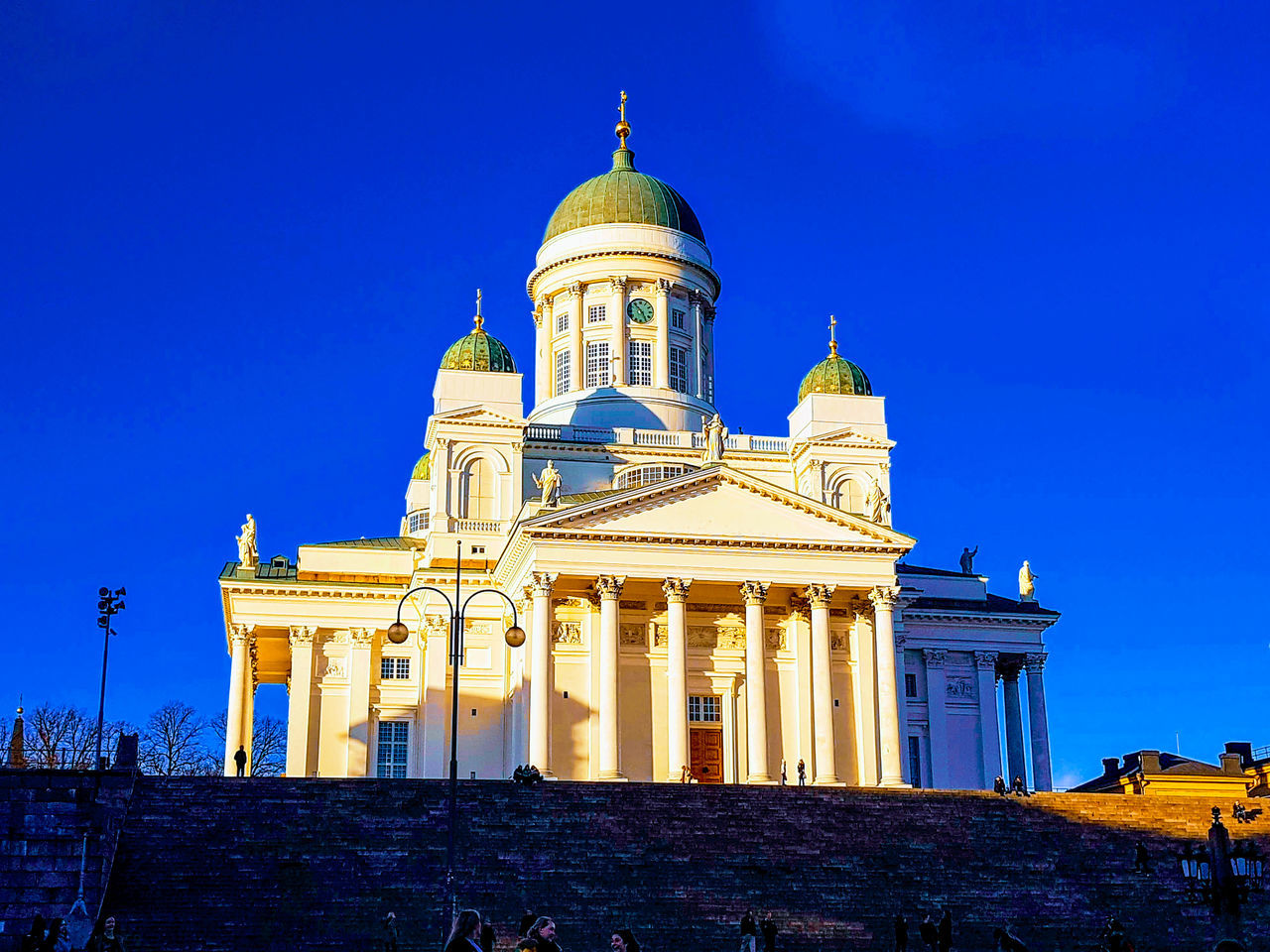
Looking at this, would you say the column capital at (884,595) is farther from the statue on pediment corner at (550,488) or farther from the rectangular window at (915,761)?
the statue on pediment corner at (550,488)

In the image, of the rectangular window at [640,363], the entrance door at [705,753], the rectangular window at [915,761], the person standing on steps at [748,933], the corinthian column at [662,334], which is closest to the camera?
the person standing on steps at [748,933]

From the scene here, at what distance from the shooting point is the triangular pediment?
52.6 metres

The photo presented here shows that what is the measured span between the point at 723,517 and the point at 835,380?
1463 cm

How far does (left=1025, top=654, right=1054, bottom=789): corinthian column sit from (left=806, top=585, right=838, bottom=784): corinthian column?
12.7 m

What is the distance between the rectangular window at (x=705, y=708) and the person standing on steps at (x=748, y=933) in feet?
71.0

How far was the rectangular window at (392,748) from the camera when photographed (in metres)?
59.0

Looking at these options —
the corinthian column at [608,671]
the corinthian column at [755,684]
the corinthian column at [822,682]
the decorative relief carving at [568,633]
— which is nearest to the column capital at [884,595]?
the corinthian column at [822,682]

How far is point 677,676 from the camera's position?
170 feet

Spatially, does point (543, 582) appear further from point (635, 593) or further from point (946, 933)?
point (946, 933)

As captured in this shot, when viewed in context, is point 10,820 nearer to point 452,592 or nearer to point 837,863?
point 837,863

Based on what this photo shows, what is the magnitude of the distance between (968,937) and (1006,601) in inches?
1238

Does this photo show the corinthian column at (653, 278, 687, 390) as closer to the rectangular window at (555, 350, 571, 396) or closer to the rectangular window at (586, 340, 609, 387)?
the rectangular window at (586, 340, 609, 387)

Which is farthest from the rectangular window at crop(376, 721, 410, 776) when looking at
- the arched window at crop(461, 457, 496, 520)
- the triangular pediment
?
the triangular pediment

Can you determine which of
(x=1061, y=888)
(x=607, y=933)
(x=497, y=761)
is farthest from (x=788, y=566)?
(x=607, y=933)
